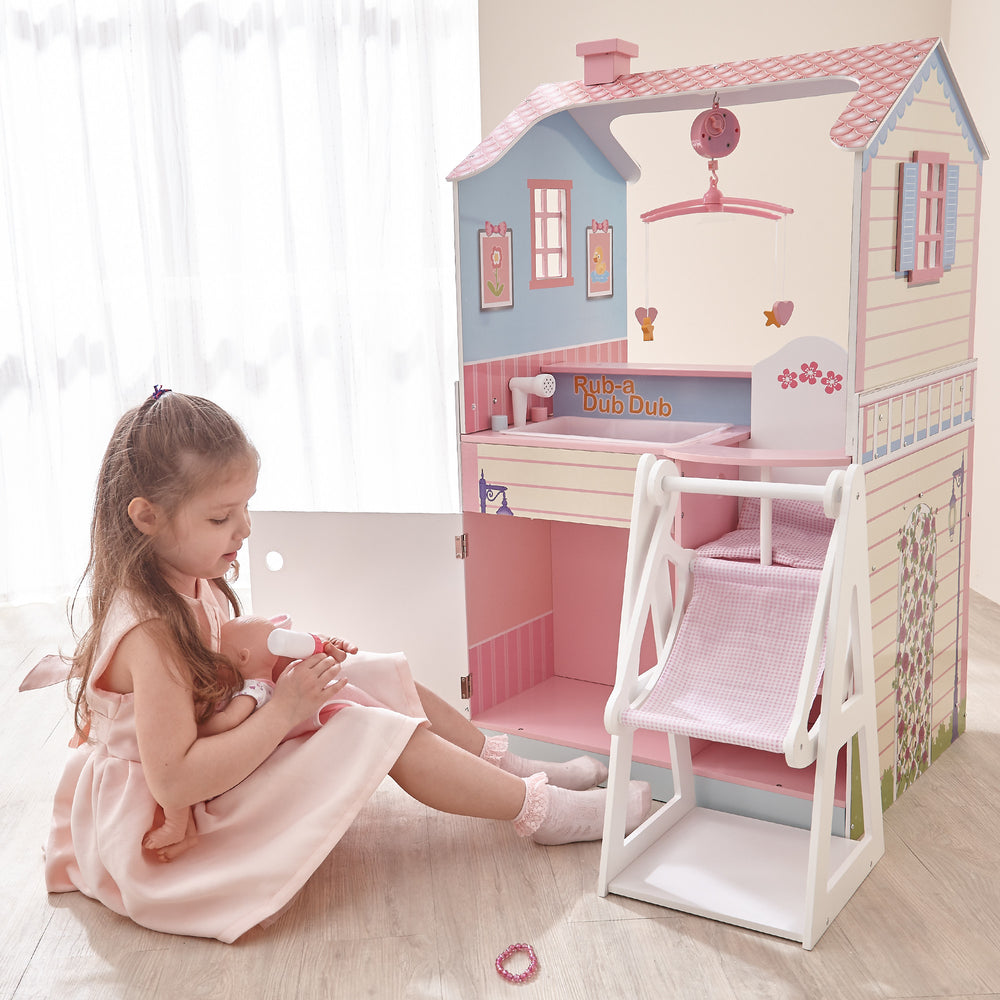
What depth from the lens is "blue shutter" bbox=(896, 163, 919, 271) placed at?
185cm

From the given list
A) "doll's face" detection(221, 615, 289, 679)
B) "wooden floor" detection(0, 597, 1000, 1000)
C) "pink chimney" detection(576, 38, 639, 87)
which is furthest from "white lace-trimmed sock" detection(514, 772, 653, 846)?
"pink chimney" detection(576, 38, 639, 87)

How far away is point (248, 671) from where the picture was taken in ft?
6.07

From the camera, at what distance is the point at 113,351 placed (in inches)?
145

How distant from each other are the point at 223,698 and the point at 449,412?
7.02 ft

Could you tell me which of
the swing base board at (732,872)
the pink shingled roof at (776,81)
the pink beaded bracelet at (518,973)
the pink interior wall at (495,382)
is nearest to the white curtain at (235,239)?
the pink interior wall at (495,382)

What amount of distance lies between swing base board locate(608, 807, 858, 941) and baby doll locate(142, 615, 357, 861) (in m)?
0.57

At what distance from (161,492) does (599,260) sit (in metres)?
1.33

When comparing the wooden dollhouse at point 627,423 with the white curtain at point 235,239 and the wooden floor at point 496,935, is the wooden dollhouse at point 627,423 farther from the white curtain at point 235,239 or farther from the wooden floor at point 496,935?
the white curtain at point 235,239

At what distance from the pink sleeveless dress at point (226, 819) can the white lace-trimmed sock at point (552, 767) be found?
257 millimetres

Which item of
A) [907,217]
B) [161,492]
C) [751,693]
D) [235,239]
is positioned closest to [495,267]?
[907,217]

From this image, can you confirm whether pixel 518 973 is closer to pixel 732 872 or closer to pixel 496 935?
pixel 496 935

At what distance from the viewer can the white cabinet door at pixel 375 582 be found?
2256 mm

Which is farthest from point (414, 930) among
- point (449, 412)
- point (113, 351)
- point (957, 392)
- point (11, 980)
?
point (113, 351)

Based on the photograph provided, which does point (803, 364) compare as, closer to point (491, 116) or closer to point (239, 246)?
point (491, 116)
